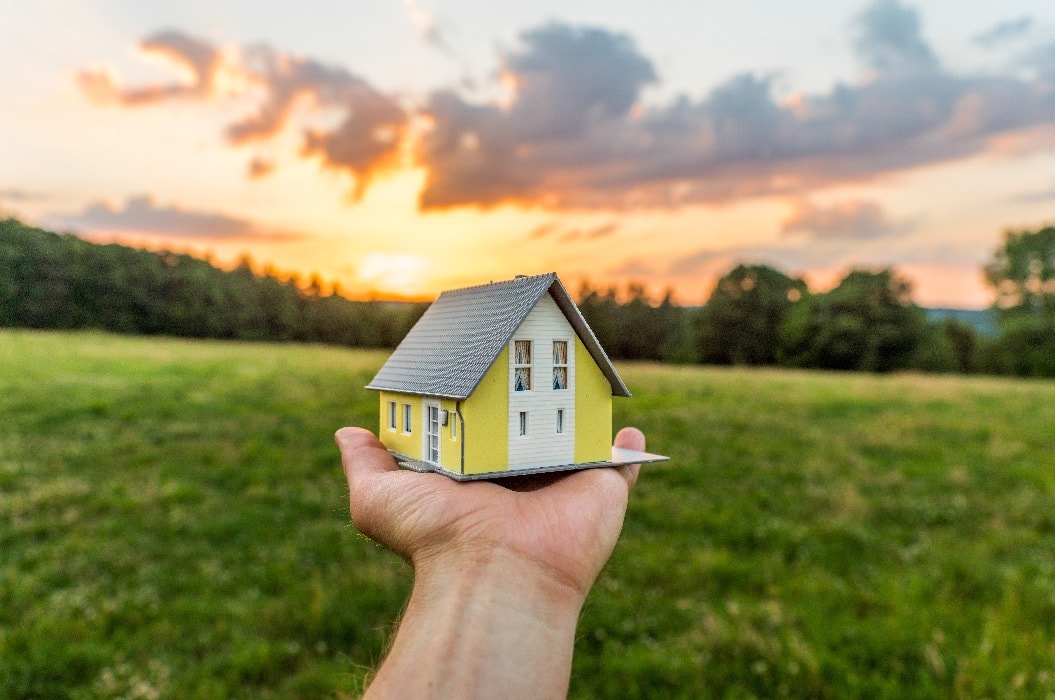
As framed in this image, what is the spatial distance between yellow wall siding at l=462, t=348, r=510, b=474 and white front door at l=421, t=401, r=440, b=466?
43 centimetres

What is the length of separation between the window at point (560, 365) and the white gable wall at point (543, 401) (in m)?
0.03

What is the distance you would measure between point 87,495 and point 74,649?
7.80 metres

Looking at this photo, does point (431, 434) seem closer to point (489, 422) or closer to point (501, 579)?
point (489, 422)

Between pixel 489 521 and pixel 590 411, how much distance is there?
1212mm

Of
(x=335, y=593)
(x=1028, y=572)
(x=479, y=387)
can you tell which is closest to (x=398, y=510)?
(x=479, y=387)

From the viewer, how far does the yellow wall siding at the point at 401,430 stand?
5.37 meters

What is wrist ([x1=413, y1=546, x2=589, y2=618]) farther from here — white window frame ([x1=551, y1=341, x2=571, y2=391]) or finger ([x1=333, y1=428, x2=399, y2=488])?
white window frame ([x1=551, y1=341, x2=571, y2=391])

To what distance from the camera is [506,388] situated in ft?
16.3

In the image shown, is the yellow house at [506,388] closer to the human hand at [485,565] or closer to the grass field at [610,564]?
the human hand at [485,565]

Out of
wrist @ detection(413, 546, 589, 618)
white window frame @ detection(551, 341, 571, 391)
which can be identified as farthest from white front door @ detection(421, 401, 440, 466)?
white window frame @ detection(551, 341, 571, 391)

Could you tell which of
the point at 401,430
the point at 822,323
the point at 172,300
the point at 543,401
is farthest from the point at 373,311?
the point at 822,323

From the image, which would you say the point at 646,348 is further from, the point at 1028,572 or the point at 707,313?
the point at 707,313

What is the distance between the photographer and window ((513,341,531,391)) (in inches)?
198

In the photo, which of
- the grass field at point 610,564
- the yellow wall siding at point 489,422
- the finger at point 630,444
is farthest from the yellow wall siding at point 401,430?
the finger at point 630,444
